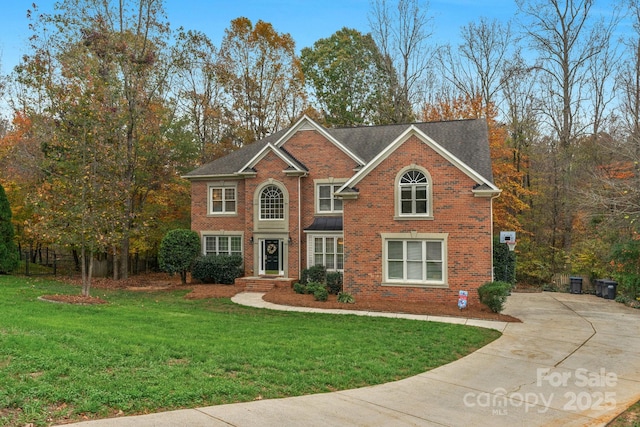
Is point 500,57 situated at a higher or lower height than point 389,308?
higher

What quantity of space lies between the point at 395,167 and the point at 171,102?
20.0 meters

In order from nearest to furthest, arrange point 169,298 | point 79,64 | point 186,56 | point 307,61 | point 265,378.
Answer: point 265,378 < point 169,298 < point 79,64 < point 186,56 < point 307,61

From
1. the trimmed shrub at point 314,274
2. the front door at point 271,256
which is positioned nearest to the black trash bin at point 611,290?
the trimmed shrub at point 314,274

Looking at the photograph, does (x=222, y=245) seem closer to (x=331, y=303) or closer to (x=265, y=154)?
(x=265, y=154)

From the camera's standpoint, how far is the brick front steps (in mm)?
21203

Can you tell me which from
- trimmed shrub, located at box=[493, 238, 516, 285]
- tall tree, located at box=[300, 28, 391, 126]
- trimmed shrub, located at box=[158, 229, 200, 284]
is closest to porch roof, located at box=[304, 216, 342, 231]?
trimmed shrub, located at box=[158, 229, 200, 284]

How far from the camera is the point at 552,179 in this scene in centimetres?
3180

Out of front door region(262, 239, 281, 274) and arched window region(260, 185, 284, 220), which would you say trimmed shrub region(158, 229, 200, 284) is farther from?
arched window region(260, 185, 284, 220)

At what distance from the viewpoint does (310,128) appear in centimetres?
2341

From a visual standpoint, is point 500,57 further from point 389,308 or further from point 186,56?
point 389,308

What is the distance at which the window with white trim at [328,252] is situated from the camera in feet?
70.9

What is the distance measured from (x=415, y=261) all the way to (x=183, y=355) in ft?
35.6

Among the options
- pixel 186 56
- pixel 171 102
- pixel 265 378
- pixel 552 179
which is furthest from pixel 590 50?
pixel 265 378

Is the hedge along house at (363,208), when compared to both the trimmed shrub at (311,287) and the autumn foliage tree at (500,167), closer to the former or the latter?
the trimmed shrub at (311,287)
